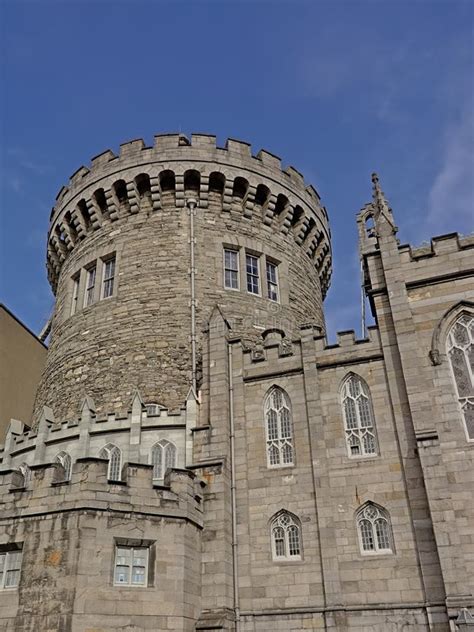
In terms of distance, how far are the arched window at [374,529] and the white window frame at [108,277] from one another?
12.9m

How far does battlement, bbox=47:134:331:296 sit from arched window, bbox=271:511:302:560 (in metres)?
13.1

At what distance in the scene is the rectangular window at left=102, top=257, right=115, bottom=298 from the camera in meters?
23.2

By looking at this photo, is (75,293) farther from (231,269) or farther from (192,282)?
(231,269)

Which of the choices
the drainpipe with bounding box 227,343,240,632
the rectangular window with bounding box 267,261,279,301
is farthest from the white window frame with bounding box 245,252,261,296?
the drainpipe with bounding box 227,343,240,632

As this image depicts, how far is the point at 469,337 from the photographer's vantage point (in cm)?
1534

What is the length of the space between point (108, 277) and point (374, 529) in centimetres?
1425

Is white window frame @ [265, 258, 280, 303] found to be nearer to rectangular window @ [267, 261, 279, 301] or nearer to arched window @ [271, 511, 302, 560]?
rectangular window @ [267, 261, 279, 301]

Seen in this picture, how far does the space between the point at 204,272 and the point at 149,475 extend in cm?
1024

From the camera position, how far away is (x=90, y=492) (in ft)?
41.9

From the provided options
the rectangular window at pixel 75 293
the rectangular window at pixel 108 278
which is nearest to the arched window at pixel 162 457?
the rectangular window at pixel 108 278

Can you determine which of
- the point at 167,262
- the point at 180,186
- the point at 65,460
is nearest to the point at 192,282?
the point at 167,262

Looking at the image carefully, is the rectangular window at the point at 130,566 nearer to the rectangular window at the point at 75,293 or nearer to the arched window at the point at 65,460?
the arched window at the point at 65,460

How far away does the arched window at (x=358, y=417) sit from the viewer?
15.2 meters

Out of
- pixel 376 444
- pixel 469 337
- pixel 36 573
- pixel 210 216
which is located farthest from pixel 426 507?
pixel 210 216
